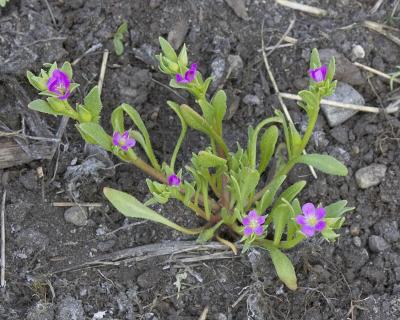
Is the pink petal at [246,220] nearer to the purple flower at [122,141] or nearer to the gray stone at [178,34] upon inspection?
the purple flower at [122,141]

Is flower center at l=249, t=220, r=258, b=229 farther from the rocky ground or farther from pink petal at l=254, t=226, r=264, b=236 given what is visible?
the rocky ground

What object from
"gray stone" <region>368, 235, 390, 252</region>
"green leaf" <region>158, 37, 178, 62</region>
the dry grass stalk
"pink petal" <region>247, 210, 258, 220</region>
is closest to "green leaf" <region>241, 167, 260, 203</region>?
"pink petal" <region>247, 210, 258, 220</region>

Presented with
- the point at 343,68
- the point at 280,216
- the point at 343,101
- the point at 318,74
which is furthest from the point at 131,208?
the point at 343,68

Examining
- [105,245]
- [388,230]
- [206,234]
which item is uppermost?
[388,230]

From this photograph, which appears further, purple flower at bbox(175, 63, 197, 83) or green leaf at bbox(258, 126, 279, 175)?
green leaf at bbox(258, 126, 279, 175)

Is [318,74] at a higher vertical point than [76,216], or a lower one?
higher

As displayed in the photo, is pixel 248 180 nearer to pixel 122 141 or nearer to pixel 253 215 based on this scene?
pixel 253 215

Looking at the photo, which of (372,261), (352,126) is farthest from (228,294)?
(352,126)
